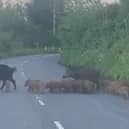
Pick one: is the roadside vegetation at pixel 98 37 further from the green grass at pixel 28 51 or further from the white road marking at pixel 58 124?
the green grass at pixel 28 51

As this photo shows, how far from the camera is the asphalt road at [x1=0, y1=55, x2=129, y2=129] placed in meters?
14.9

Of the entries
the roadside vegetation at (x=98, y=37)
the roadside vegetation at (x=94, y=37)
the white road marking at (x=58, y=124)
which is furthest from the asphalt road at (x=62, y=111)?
the roadside vegetation at (x=98, y=37)

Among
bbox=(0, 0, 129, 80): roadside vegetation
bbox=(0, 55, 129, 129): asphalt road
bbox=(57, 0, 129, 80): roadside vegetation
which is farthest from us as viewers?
bbox=(0, 0, 129, 80): roadside vegetation

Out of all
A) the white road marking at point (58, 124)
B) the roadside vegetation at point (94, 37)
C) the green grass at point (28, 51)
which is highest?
the white road marking at point (58, 124)

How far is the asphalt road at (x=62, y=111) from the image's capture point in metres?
14.9

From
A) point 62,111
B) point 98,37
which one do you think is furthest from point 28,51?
point 62,111

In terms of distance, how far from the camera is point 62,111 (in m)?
17.9

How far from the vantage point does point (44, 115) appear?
1700 centimetres

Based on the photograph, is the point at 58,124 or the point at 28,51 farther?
the point at 28,51

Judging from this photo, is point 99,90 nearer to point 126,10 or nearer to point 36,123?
point 36,123

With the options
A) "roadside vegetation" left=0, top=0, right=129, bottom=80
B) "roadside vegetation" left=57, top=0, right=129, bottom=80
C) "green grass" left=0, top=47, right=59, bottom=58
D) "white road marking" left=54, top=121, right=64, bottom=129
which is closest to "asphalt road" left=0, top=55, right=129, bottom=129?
"white road marking" left=54, top=121, right=64, bottom=129

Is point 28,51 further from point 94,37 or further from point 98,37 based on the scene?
point 98,37

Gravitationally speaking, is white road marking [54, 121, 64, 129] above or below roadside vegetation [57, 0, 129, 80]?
above

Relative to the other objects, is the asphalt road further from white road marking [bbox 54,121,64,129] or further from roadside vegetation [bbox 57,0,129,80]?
roadside vegetation [bbox 57,0,129,80]
